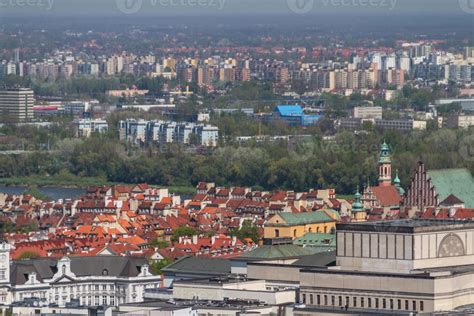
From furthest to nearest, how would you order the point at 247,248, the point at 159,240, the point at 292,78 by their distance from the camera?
1. the point at 292,78
2. the point at 159,240
3. the point at 247,248

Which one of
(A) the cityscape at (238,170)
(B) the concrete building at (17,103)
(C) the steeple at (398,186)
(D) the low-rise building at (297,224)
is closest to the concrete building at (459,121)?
(A) the cityscape at (238,170)

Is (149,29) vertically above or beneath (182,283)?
beneath

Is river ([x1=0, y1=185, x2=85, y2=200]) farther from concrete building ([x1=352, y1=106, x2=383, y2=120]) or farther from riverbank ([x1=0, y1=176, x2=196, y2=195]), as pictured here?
concrete building ([x1=352, y1=106, x2=383, y2=120])

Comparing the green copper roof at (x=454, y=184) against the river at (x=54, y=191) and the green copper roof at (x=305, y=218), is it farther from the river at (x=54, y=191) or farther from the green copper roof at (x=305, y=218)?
the river at (x=54, y=191)

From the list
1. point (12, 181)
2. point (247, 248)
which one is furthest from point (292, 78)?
point (247, 248)

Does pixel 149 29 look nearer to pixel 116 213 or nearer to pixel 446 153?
pixel 446 153

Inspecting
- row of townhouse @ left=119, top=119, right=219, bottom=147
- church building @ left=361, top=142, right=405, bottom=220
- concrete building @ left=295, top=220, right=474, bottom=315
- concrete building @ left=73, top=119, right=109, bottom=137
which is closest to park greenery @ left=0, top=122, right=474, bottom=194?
row of townhouse @ left=119, top=119, right=219, bottom=147

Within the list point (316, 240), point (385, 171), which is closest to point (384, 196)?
point (385, 171)
